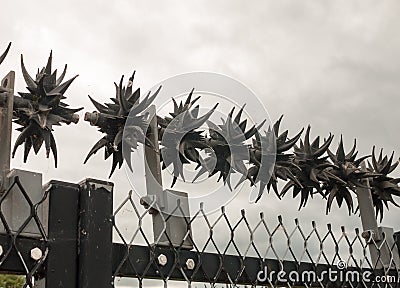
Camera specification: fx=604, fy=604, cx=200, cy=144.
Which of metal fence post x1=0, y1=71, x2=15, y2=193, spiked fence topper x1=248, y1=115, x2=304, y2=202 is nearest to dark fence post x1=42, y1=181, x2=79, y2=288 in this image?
metal fence post x1=0, y1=71, x2=15, y2=193

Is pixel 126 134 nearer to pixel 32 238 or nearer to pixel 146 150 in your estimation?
pixel 146 150

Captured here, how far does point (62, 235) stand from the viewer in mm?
1598

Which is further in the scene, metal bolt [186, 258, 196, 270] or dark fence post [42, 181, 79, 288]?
metal bolt [186, 258, 196, 270]

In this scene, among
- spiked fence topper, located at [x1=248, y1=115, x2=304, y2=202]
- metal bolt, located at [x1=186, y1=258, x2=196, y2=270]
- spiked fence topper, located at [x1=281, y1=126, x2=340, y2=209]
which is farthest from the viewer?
spiked fence topper, located at [x1=281, y1=126, x2=340, y2=209]

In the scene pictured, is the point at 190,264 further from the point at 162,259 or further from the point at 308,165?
the point at 308,165

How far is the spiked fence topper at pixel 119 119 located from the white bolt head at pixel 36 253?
0.54m

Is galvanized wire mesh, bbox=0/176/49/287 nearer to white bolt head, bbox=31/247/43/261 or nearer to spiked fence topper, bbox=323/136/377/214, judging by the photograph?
white bolt head, bbox=31/247/43/261

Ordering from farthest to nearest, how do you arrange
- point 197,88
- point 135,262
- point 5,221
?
point 197,88 < point 135,262 < point 5,221

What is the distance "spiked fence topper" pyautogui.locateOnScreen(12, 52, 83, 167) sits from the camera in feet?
6.30

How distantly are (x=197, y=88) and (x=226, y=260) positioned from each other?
652 millimetres

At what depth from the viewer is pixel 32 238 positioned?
1568 mm

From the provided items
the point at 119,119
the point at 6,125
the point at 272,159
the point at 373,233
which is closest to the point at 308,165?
the point at 272,159

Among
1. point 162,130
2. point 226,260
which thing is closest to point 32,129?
point 162,130

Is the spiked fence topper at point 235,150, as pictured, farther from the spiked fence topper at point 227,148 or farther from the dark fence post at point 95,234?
the dark fence post at point 95,234
